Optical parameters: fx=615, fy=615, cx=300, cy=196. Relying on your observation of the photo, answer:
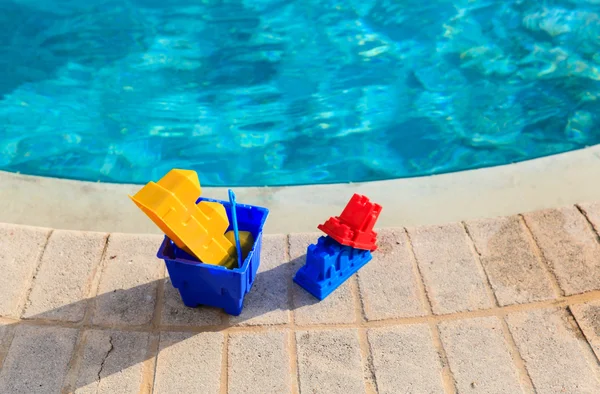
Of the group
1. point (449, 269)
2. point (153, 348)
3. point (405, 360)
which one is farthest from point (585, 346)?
point (153, 348)

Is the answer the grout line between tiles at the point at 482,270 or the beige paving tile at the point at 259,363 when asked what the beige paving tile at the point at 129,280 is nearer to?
the beige paving tile at the point at 259,363

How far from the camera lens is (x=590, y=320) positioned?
321cm

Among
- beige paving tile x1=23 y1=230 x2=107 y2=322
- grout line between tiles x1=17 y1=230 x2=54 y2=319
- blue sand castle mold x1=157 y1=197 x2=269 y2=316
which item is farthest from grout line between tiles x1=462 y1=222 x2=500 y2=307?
grout line between tiles x1=17 y1=230 x2=54 y2=319

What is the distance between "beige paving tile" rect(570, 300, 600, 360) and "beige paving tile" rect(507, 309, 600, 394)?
5 cm

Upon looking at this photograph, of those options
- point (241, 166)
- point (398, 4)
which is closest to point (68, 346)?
point (241, 166)

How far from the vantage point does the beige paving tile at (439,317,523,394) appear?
2949 mm

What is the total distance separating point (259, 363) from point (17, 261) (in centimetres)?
156

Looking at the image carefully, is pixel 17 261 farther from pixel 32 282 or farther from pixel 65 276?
pixel 65 276

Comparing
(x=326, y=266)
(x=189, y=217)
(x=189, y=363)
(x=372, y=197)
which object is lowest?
(x=372, y=197)

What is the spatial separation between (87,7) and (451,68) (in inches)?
149

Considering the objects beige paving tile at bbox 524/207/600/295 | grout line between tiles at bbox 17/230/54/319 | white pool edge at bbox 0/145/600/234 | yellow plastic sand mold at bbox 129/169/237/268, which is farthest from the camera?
white pool edge at bbox 0/145/600/234

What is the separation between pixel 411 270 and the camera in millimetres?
3473

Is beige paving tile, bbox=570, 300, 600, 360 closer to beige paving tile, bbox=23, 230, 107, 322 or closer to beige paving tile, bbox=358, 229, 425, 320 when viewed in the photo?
beige paving tile, bbox=358, 229, 425, 320

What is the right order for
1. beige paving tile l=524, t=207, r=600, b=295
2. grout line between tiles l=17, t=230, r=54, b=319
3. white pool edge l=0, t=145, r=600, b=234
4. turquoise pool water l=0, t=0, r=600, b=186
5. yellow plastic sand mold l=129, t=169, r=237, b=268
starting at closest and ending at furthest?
1. yellow plastic sand mold l=129, t=169, r=237, b=268
2. grout line between tiles l=17, t=230, r=54, b=319
3. beige paving tile l=524, t=207, r=600, b=295
4. white pool edge l=0, t=145, r=600, b=234
5. turquoise pool water l=0, t=0, r=600, b=186
